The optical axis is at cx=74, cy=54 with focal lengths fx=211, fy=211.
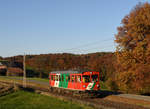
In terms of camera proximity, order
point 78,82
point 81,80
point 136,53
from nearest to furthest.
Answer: point 81,80 < point 78,82 < point 136,53

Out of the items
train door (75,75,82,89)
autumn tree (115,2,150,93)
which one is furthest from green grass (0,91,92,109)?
autumn tree (115,2,150,93)

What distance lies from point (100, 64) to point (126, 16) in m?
32.8

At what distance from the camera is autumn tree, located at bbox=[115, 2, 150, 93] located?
25781 millimetres

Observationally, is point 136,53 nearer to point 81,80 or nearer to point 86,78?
point 86,78

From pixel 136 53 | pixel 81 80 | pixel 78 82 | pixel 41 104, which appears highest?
pixel 136 53

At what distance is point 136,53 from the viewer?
26000 mm

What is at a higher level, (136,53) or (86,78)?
(136,53)

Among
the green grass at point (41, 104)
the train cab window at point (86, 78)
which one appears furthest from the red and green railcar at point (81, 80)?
the green grass at point (41, 104)

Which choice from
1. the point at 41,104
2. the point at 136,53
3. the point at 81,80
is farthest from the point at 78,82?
the point at 136,53

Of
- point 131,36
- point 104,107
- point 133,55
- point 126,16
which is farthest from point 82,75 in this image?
point 126,16

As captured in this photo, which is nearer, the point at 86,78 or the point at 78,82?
the point at 86,78

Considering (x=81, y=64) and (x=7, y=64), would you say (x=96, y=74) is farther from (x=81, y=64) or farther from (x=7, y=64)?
(x=7, y=64)

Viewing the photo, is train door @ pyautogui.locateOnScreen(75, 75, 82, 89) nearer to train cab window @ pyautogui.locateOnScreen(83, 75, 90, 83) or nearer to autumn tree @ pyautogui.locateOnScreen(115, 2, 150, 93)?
train cab window @ pyautogui.locateOnScreen(83, 75, 90, 83)

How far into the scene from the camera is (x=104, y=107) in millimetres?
16188
